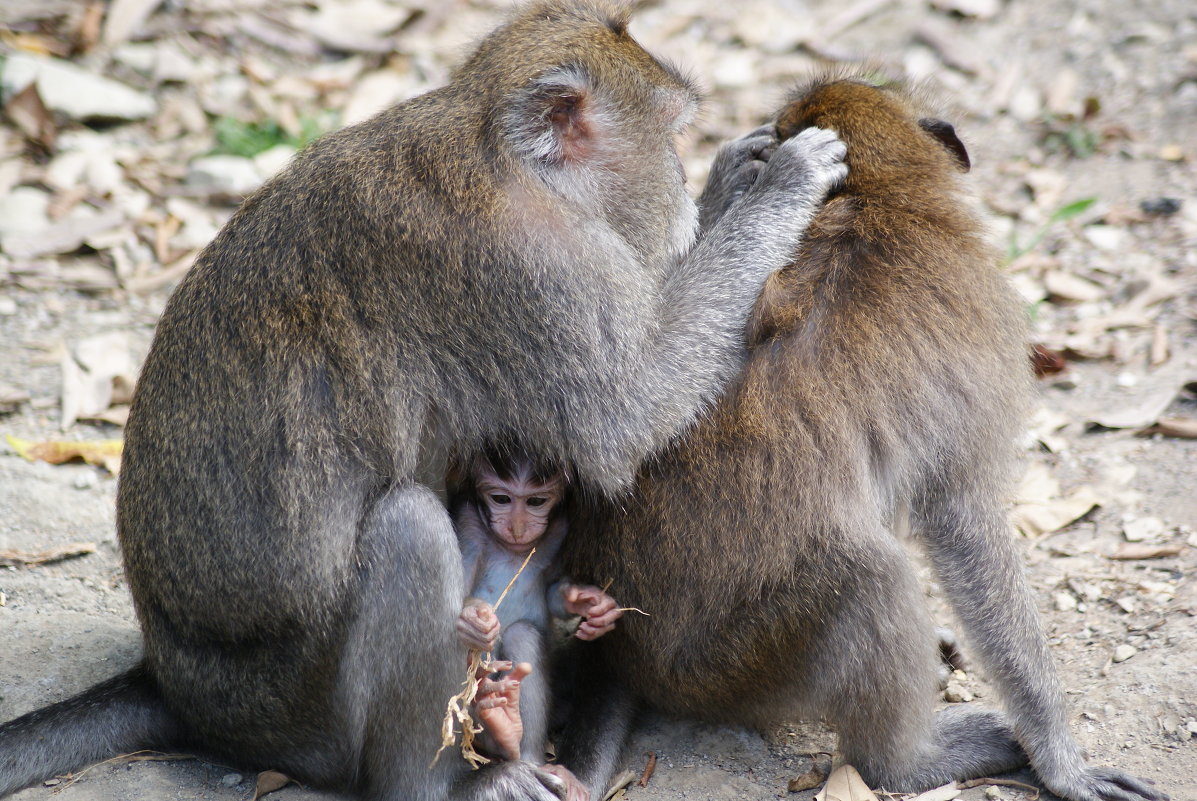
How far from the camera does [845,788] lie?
392cm

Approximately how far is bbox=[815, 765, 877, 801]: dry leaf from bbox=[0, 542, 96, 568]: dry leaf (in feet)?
10.5

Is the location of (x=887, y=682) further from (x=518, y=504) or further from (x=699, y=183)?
(x=699, y=183)

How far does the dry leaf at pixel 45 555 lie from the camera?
16.3ft

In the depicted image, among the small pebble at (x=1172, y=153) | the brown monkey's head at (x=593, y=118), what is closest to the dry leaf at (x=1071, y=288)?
the small pebble at (x=1172, y=153)

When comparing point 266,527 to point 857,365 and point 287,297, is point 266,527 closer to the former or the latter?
point 287,297

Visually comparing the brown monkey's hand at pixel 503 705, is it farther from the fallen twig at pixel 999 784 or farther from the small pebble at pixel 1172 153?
the small pebble at pixel 1172 153

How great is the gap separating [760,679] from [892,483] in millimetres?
777

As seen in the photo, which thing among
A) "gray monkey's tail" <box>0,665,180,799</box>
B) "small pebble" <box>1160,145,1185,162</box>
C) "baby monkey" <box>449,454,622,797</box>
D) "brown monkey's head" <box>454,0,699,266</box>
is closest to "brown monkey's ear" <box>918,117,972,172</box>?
"brown monkey's head" <box>454,0,699,266</box>

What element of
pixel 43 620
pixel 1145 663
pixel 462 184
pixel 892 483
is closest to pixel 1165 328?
pixel 1145 663

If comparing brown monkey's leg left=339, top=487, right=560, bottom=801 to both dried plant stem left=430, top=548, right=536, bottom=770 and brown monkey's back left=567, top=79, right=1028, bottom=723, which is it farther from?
brown monkey's back left=567, top=79, right=1028, bottom=723

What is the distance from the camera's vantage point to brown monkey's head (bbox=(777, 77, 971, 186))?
416 centimetres

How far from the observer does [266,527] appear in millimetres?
3666

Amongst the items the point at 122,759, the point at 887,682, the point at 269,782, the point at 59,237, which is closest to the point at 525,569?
the point at 269,782

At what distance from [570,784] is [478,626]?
0.70m
